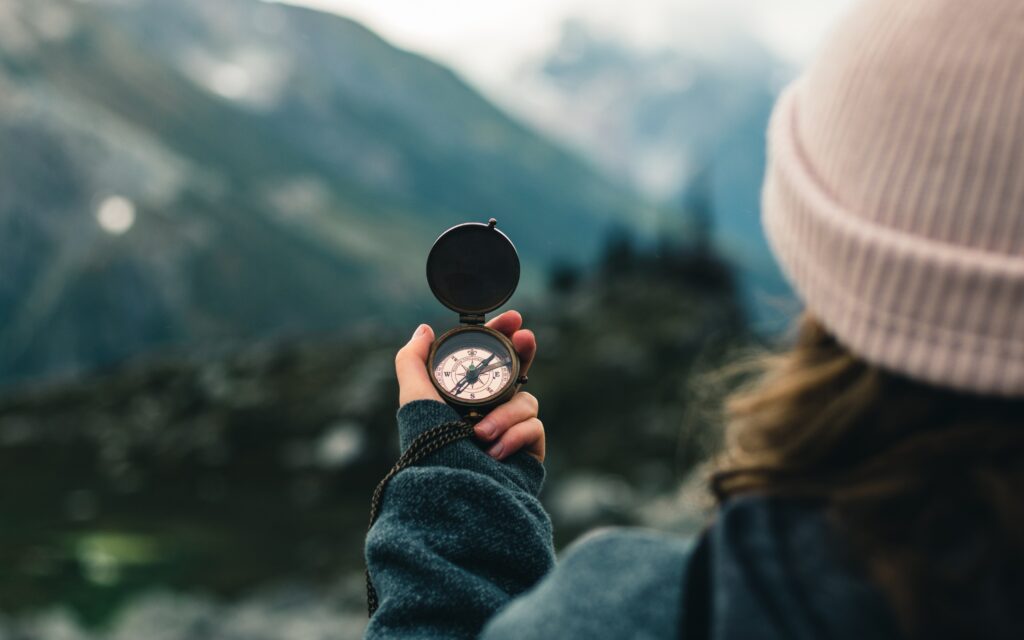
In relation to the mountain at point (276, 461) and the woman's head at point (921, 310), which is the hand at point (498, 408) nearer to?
the woman's head at point (921, 310)

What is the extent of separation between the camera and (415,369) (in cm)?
255

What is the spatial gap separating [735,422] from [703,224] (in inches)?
2622

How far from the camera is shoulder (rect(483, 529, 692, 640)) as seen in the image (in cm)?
147

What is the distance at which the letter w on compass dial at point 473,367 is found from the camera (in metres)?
2.53

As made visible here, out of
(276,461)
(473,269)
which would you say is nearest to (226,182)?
(276,461)

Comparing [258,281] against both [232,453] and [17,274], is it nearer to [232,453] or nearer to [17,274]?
[17,274]

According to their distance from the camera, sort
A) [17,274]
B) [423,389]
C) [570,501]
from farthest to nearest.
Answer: [17,274]
[570,501]
[423,389]

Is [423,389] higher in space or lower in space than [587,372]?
higher

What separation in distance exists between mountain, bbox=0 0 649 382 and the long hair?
87.3 metres

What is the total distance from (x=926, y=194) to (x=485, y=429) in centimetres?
133

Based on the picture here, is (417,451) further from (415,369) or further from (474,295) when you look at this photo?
(474,295)

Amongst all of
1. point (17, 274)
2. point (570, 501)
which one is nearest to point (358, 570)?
point (570, 501)

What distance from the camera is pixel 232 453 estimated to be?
69188 millimetres

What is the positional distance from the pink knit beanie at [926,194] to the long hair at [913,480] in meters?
0.07
